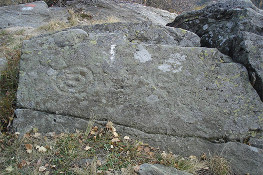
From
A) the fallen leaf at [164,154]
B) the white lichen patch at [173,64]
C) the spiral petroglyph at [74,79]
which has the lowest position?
the fallen leaf at [164,154]

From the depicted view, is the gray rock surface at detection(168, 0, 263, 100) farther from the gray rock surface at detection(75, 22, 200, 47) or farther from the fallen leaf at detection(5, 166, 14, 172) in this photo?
the fallen leaf at detection(5, 166, 14, 172)

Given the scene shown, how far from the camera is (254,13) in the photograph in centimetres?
388

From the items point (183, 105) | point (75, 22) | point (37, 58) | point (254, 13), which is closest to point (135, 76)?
point (183, 105)

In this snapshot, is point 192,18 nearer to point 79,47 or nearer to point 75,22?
point 79,47

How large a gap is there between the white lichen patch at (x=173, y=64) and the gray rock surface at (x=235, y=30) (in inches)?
31.9

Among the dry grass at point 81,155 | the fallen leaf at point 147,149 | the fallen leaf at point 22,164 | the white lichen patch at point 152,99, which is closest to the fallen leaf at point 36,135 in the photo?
the dry grass at point 81,155

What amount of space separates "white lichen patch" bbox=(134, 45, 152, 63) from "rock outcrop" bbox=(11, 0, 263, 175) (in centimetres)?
2

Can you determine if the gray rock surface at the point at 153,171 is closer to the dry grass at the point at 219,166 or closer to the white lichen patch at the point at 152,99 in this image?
the dry grass at the point at 219,166

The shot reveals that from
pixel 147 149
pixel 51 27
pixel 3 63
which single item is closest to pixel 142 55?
pixel 147 149

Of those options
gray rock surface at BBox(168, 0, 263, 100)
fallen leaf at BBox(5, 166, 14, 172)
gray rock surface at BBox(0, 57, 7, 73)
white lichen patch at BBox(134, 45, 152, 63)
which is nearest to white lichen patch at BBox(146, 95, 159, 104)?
white lichen patch at BBox(134, 45, 152, 63)

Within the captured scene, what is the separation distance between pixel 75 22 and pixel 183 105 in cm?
539

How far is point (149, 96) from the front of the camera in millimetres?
3463

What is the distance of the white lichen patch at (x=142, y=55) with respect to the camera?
360 centimetres

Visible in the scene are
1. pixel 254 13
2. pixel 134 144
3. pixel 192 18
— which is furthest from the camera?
pixel 192 18
